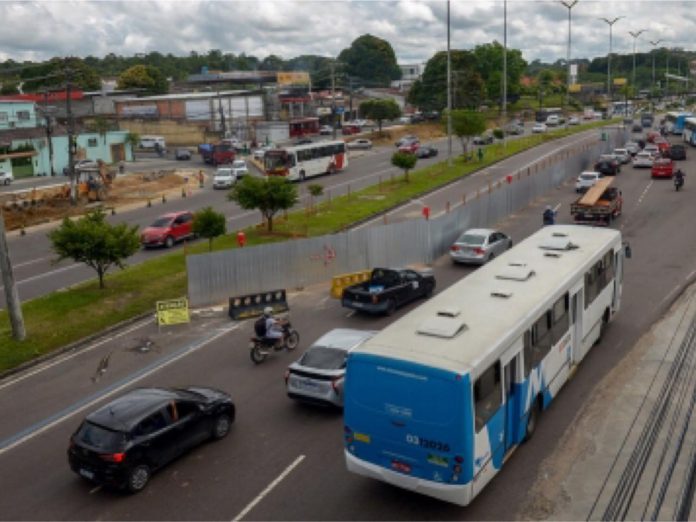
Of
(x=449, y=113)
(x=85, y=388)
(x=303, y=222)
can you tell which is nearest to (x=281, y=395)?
(x=85, y=388)

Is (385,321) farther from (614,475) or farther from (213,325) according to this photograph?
A: (614,475)

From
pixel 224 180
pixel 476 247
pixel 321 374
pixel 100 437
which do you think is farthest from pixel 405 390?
pixel 224 180

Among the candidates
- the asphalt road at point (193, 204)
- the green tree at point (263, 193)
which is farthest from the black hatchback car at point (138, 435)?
the green tree at point (263, 193)

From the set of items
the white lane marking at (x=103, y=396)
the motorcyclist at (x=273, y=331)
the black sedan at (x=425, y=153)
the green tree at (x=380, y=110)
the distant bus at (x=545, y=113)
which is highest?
the green tree at (x=380, y=110)

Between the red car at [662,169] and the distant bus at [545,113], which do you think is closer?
the red car at [662,169]

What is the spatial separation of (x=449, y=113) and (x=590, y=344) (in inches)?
1638

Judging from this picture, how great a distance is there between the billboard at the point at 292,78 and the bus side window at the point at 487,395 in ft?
364

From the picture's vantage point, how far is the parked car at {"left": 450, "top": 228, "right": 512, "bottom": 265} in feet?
88.2

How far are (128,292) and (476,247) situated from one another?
13.0 meters

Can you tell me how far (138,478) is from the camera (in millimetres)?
11562

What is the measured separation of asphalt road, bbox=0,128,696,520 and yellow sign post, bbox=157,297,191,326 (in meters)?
0.41

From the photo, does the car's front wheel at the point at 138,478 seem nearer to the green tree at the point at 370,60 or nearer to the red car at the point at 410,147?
the red car at the point at 410,147

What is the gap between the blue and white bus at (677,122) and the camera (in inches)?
3174

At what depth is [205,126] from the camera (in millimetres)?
92000
